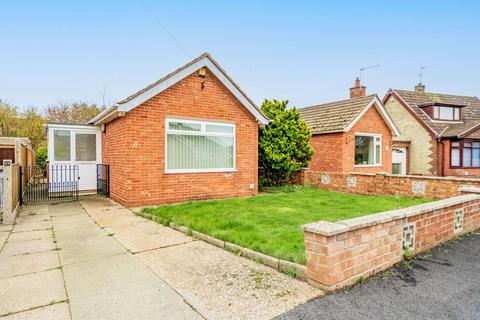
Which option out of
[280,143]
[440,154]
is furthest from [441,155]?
[280,143]

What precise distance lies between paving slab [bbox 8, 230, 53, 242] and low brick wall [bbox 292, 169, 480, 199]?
1046 centimetres

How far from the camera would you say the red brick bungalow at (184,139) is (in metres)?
8.39

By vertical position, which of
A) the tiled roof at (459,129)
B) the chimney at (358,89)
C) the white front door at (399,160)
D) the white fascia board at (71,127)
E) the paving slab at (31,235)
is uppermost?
the chimney at (358,89)

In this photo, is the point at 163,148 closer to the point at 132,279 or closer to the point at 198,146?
the point at 198,146

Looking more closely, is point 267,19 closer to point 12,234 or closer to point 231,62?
point 231,62

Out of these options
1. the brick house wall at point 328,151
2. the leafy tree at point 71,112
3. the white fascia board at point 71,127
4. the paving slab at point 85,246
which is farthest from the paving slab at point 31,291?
the leafy tree at point 71,112

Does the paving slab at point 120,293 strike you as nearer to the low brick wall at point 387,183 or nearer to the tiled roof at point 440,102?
the low brick wall at point 387,183

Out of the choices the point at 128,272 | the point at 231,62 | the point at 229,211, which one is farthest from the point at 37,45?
the point at 128,272

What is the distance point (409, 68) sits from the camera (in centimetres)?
2809

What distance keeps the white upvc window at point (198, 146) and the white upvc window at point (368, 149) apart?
9076 mm

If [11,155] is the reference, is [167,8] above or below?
above

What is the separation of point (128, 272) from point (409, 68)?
32.1 metres

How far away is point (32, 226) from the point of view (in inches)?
252

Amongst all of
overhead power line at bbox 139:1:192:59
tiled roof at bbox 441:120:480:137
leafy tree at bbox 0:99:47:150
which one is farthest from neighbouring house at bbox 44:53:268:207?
tiled roof at bbox 441:120:480:137
